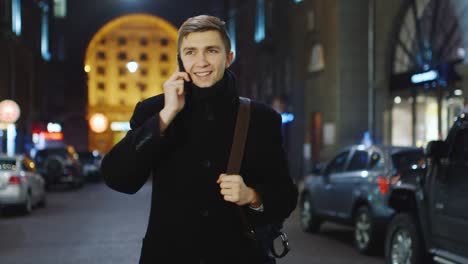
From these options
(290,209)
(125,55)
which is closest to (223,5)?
(125,55)

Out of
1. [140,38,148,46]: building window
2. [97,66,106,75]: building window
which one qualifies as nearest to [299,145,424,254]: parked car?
[97,66,106,75]: building window

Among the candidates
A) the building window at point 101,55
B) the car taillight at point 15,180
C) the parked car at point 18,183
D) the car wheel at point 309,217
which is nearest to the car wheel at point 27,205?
the parked car at point 18,183

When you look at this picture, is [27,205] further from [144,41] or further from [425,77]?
[144,41]

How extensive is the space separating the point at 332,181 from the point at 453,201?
6.67 m

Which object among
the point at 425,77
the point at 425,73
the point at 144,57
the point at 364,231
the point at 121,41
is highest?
the point at 121,41

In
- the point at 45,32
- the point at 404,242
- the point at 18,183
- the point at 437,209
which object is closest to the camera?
the point at 437,209

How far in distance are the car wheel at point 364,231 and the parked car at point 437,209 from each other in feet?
7.94

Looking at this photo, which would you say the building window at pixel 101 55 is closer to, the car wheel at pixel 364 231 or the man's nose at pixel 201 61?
the car wheel at pixel 364 231

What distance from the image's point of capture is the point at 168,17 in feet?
289

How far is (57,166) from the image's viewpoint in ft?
125

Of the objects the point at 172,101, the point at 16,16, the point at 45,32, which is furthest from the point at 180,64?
the point at 45,32

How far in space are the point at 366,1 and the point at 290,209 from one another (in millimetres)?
33796

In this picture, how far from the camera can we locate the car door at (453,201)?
852 centimetres

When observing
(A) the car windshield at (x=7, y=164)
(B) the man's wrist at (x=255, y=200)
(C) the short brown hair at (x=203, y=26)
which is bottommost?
(A) the car windshield at (x=7, y=164)
